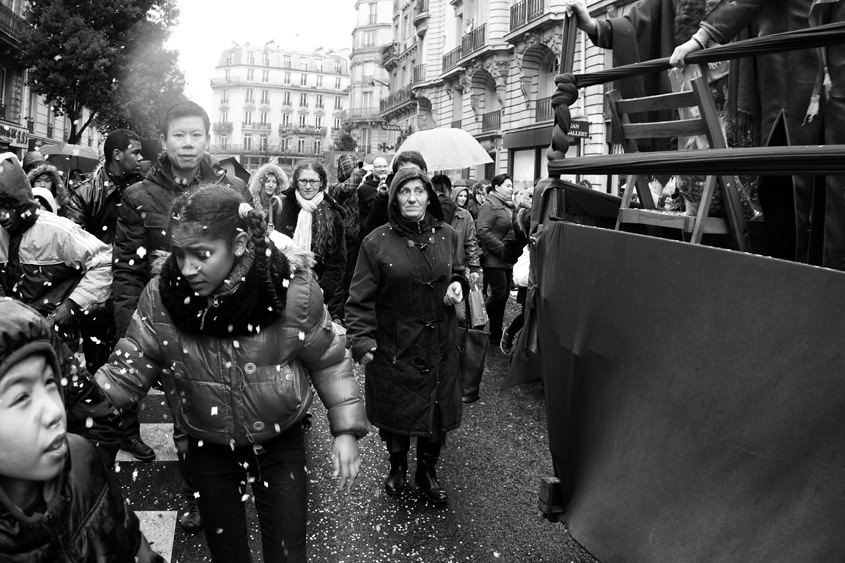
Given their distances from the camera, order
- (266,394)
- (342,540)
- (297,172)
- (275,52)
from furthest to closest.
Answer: (275,52) → (297,172) → (342,540) → (266,394)

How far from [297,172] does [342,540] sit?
14.7 feet

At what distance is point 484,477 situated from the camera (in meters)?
4.84

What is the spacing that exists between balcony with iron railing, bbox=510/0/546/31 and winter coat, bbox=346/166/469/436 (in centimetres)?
2670

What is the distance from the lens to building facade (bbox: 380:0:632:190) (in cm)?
2492

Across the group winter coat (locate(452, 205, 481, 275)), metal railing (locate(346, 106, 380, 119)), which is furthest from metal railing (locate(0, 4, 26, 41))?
metal railing (locate(346, 106, 380, 119))

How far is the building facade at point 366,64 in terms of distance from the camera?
261 ft

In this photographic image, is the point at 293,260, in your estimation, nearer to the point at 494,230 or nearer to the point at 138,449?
the point at 138,449

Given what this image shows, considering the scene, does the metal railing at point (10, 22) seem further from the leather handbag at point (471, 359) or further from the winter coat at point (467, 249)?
the leather handbag at point (471, 359)

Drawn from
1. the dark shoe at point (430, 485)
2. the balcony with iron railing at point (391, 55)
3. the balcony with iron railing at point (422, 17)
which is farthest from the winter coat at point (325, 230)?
the balcony with iron railing at point (391, 55)

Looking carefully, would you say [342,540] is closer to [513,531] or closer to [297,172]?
[513,531]

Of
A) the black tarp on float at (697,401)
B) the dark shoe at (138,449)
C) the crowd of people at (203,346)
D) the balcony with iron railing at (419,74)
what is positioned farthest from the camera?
the balcony with iron railing at (419,74)

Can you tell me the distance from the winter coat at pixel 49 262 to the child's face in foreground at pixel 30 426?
261 centimetres

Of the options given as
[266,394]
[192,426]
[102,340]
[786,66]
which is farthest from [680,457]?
[102,340]

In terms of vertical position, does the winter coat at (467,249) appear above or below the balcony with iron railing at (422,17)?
below
